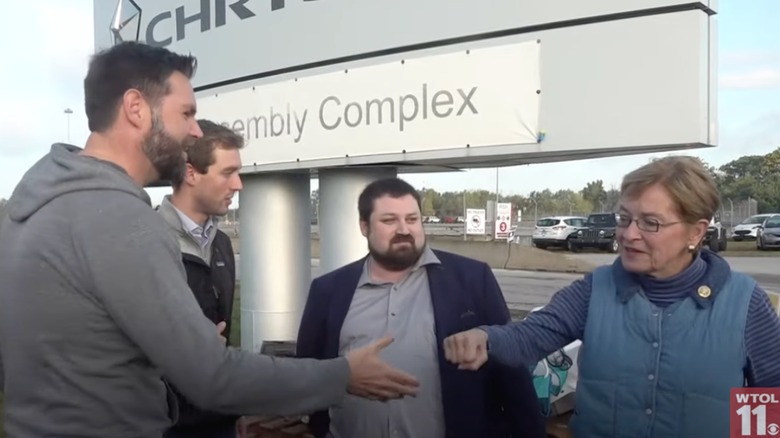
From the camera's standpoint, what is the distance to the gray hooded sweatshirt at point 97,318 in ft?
5.08

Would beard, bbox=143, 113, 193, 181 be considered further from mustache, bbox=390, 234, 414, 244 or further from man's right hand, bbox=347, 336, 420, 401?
mustache, bbox=390, 234, 414, 244

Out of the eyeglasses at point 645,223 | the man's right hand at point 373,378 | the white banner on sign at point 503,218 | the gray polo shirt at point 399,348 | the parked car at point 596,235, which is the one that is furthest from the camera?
the parked car at point 596,235

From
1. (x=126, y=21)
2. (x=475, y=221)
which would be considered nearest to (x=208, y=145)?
(x=126, y=21)

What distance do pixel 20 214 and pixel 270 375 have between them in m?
0.70

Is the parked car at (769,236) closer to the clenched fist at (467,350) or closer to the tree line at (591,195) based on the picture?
the tree line at (591,195)

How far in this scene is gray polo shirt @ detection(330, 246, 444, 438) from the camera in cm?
271

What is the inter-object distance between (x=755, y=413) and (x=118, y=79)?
1980 mm

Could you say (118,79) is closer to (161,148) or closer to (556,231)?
(161,148)

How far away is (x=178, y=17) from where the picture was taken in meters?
6.48

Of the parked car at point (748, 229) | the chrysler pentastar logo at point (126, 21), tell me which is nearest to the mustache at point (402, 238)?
the chrysler pentastar logo at point (126, 21)

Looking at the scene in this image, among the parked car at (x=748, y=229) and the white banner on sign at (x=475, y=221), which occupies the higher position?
the white banner on sign at (x=475, y=221)

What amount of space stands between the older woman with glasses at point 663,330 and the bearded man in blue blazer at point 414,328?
45cm

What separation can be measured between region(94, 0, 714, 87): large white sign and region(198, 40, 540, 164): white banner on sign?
0.52 ft

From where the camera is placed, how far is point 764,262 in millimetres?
23766
